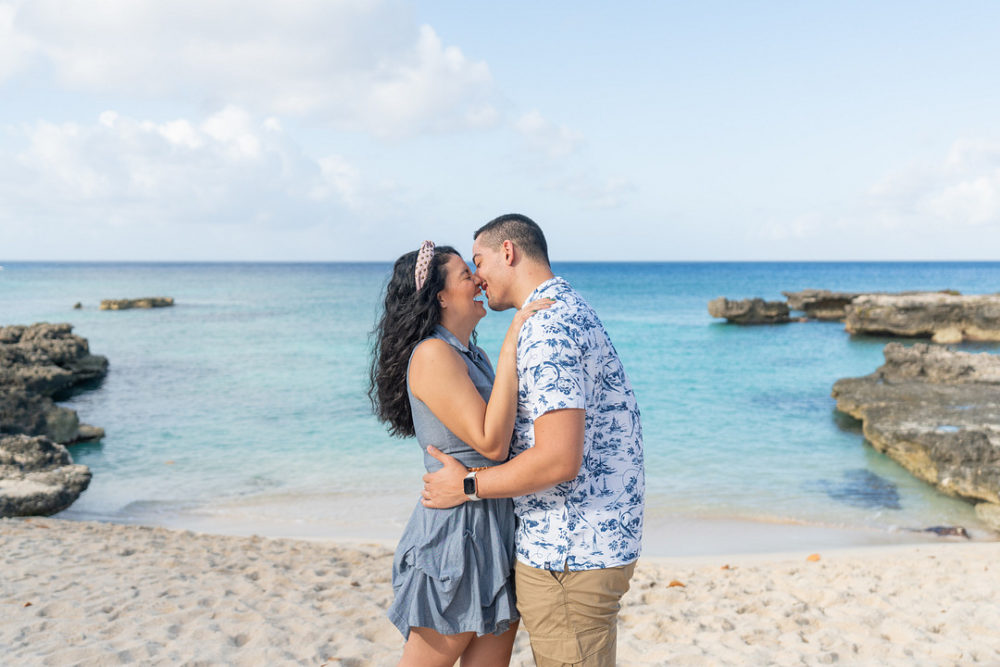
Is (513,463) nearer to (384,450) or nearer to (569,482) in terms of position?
(569,482)

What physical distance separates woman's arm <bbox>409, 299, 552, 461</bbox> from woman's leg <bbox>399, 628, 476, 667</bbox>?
0.82 meters

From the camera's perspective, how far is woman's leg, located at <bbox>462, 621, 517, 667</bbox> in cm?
288

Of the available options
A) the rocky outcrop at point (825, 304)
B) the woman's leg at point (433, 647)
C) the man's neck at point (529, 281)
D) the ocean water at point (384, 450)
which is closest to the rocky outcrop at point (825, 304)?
the rocky outcrop at point (825, 304)

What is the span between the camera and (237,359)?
24.2 metres

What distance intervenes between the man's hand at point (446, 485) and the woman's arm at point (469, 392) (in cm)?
14

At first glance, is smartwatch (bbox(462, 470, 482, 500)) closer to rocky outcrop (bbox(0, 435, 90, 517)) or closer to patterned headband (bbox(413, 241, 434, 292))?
patterned headband (bbox(413, 241, 434, 292))

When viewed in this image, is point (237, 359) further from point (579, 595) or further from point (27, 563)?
point (579, 595)

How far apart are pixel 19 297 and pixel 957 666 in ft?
223

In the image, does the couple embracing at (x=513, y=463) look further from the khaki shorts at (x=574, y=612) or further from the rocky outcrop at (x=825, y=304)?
the rocky outcrop at (x=825, y=304)

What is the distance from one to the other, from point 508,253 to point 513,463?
2.62 feet

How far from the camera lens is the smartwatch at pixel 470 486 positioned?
8.41 feet

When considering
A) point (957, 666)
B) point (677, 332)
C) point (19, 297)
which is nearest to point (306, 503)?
point (957, 666)

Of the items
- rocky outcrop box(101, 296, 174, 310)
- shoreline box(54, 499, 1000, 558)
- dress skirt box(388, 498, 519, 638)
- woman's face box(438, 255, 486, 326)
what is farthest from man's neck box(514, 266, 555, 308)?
rocky outcrop box(101, 296, 174, 310)

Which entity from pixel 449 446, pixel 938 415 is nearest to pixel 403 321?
pixel 449 446
